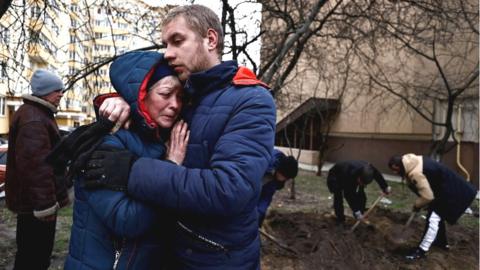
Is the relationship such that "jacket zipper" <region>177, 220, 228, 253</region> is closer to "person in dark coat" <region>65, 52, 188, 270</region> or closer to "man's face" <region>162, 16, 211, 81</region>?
"person in dark coat" <region>65, 52, 188, 270</region>

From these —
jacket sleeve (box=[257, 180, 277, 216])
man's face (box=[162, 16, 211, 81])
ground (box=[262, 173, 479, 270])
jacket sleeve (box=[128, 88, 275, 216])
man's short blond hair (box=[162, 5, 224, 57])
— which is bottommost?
ground (box=[262, 173, 479, 270])

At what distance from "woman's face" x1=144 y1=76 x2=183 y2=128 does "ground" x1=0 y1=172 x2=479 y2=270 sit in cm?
362

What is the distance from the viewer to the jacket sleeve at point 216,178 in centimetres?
109

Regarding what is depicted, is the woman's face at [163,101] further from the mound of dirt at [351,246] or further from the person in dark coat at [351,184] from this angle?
the person in dark coat at [351,184]

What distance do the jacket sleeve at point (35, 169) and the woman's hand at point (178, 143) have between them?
6.07 ft

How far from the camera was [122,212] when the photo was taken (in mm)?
→ 1144

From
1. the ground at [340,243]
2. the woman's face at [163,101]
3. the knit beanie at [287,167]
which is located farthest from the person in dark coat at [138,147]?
the ground at [340,243]

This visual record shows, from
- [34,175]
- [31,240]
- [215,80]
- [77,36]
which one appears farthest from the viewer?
[77,36]

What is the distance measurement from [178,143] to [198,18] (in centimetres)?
46

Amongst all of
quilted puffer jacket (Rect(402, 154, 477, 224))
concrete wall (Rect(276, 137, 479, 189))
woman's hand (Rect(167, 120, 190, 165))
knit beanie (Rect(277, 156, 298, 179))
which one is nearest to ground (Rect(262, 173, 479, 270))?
quilted puffer jacket (Rect(402, 154, 477, 224))

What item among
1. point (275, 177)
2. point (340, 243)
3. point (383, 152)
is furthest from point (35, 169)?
point (383, 152)

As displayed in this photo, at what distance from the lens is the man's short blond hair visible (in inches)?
52.4

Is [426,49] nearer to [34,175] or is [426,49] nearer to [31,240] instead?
[34,175]

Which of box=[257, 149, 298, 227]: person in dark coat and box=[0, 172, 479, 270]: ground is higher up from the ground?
box=[257, 149, 298, 227]: person in dark coat
